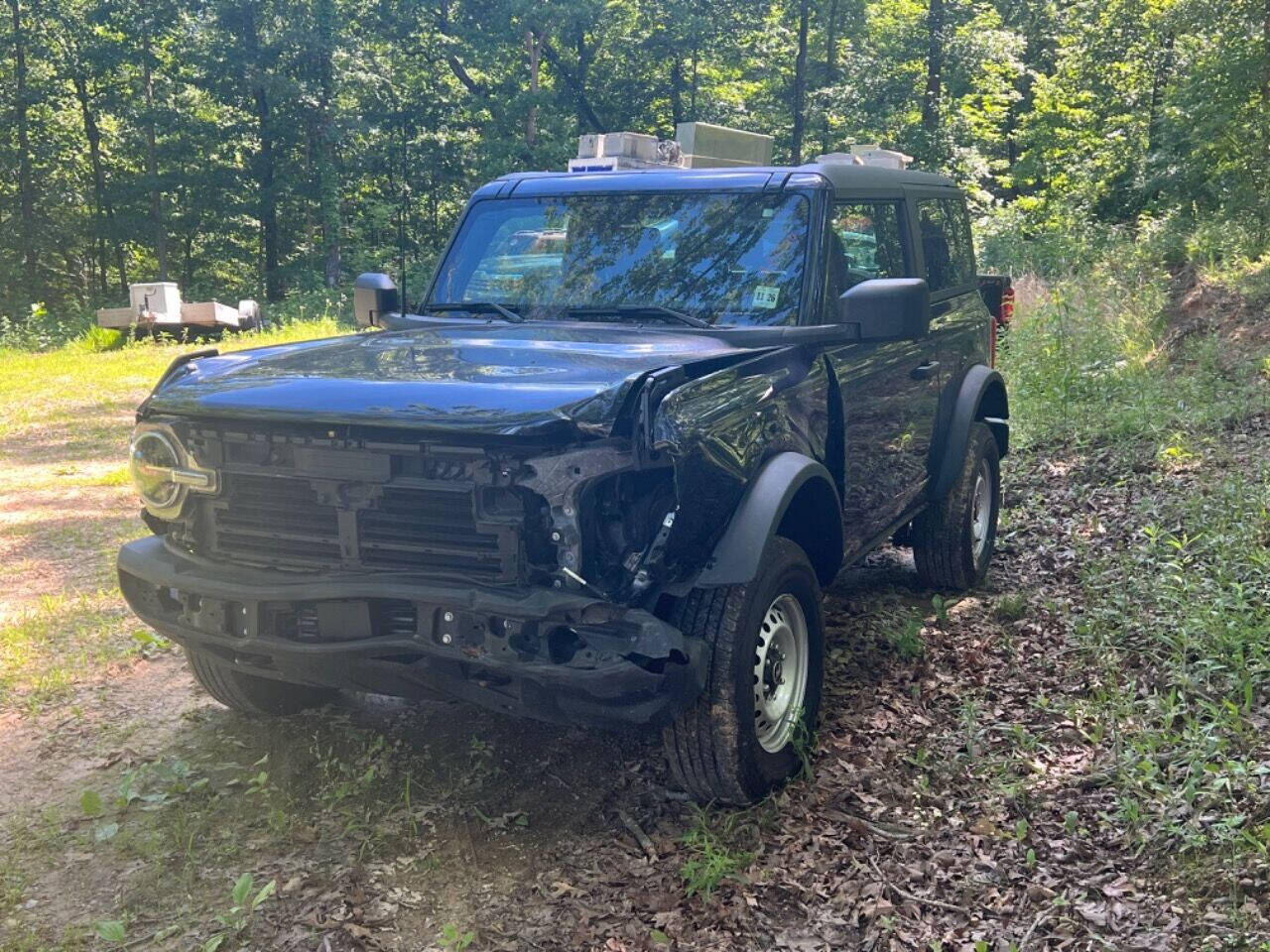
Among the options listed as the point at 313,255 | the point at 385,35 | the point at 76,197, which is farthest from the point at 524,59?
the point at 76,197

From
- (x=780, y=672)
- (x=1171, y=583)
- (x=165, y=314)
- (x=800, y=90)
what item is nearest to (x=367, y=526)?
(x=780, y=672)

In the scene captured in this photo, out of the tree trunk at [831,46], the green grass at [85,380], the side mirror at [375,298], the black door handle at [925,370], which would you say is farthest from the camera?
the tree trunk at [831,46]

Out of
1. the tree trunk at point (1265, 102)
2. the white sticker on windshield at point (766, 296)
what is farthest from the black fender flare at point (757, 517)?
the tree trunk at point (1265, 102)

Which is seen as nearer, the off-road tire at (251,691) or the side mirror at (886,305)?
the side mirror at (886,305)

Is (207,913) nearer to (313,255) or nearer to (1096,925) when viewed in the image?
(1096,925)

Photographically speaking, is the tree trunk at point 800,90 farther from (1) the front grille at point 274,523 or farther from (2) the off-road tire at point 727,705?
(1) the front grille at point 274,523

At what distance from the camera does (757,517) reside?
3492mm

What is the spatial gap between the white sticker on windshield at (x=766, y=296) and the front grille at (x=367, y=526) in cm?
158

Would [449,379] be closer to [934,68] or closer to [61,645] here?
[61,645]

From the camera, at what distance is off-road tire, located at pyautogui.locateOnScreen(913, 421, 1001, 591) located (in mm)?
5633

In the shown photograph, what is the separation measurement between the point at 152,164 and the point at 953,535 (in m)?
33.7

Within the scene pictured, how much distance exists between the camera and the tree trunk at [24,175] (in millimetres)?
32406

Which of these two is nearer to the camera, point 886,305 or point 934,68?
point 886,305

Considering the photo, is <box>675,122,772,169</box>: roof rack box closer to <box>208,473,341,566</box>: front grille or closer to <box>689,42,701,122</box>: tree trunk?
<box>208,473,341,566</box>: front grille
